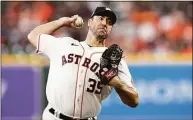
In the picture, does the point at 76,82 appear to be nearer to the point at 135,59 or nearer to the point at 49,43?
the point at 49,43

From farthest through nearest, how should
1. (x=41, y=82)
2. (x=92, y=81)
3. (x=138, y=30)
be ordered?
1. (x=138, y=30)
2. (x=41, y=82)
3. (x=92, y=81)

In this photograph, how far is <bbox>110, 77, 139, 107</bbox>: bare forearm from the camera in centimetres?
496


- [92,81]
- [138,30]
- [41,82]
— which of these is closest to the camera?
[92,81]

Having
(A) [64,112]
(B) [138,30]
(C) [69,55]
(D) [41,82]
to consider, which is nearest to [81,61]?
(C) [69,55]

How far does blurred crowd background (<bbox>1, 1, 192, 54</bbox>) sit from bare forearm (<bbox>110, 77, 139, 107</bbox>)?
693 centimetres

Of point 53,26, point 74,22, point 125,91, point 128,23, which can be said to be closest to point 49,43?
point 53,26

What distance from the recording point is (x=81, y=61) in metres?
5.39

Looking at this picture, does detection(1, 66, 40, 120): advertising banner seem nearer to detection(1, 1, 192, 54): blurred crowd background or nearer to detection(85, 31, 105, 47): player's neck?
detection(1, 1, 192, 54): blurred crowd background

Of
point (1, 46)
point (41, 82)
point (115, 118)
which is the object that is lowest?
point (115, 118)

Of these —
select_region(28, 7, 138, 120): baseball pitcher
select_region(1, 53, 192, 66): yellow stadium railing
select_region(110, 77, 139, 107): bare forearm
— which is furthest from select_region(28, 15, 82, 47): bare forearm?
select_region(1, 53, 192, 66): yellow stadium railing

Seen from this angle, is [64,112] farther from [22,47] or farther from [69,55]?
[22,47]

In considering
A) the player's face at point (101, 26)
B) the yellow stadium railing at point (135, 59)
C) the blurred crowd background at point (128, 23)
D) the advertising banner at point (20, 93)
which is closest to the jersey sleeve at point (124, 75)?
the player's face at point (101, 26)

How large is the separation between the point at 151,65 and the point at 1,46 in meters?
3.10

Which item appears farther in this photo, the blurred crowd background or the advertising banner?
the blurred crowd background
